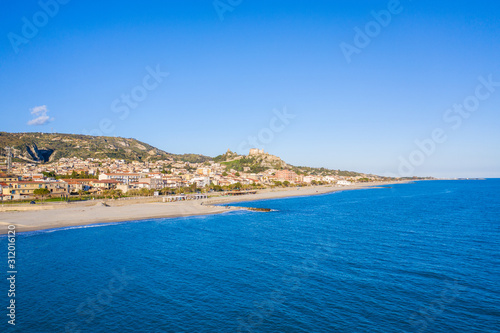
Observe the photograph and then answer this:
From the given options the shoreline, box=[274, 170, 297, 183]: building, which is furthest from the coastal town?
the shoreline

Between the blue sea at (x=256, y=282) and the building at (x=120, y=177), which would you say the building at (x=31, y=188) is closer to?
the building at (x=120, y=177)

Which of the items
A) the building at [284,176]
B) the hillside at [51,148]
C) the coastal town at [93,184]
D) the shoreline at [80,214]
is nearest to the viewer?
the shoreline at [80,214]

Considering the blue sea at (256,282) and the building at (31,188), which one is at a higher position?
the building at (31,188)

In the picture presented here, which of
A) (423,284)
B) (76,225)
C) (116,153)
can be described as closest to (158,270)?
(423,284)

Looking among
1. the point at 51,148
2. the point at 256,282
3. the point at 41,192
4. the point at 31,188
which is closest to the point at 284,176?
the point at 31,188

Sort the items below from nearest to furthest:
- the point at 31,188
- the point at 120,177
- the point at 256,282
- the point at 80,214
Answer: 1. the point at 256,282
2. the point at 80,214
3. the point at 31,188
4. the point at 120,177

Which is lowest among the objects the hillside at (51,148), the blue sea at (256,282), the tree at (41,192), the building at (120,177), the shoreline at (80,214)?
the blue sea at (256,282)

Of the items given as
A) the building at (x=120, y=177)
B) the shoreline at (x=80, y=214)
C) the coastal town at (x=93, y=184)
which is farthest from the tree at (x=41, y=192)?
the building at (x=120, y=177)

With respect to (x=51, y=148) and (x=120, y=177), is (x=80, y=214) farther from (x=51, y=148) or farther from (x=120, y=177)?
(x=51, y=148)

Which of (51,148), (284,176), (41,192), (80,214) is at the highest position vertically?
(51,148)

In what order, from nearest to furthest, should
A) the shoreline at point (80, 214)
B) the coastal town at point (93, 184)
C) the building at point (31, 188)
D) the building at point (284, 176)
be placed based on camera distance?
the shoreline at point (80, 214), the building at point (31, 188), the coastal town at point (93, 184), the building at point (284, 176)
